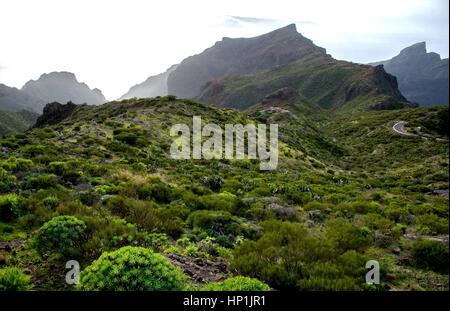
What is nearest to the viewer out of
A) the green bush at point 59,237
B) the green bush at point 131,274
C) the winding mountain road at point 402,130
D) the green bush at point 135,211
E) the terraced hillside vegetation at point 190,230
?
the green bush at point 131,274

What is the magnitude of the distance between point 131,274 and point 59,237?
3.67 meters

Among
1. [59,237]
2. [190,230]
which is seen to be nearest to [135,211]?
[190,230]

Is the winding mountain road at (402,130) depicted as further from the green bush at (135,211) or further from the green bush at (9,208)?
the green bush at (9,208)

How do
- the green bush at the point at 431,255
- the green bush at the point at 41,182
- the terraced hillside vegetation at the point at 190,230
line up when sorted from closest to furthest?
the terraced hillside vegetation at the point at 190,230 → the green bush at the point at 431,255 → the green bush at the point at 41,182

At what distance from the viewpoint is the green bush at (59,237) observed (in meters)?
9.72

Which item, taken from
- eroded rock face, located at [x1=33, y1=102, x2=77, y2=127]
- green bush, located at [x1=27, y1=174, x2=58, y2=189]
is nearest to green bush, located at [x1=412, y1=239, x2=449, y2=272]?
green bush, located at [x1=27, y1=174, x2=58, y2=189]

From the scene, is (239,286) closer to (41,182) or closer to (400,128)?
(41,182)

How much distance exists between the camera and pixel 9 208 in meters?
12.6

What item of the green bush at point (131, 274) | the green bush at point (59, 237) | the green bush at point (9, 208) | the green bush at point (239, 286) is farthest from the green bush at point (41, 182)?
the green bush at point (239, 286)

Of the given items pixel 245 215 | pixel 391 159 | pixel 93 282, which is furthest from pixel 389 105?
pixel 93 282

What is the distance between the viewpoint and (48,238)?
9.79 meters

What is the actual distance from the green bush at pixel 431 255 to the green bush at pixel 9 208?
1436 centimetres

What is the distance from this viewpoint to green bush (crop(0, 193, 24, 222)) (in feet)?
40.3

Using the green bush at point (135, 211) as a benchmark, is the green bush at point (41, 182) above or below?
above
